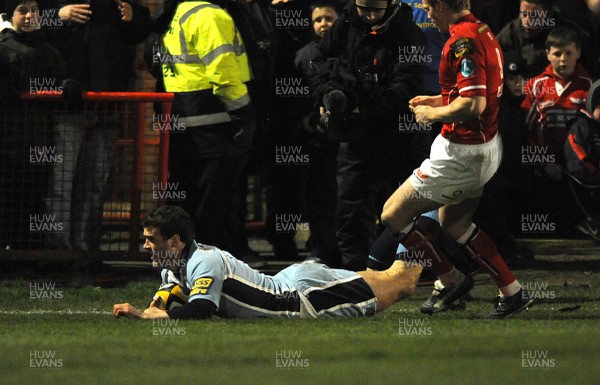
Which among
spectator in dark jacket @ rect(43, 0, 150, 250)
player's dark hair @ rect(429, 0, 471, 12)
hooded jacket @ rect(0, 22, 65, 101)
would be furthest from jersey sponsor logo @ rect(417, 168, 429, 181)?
hooded jacket @ rect(0, 22, 65, 101)

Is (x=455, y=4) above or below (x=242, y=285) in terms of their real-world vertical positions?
above

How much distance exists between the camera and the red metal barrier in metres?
13.9

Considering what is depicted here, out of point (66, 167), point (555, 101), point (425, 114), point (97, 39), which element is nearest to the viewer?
point (425, 114)

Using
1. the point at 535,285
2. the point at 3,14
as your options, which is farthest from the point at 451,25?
the point at 3,14

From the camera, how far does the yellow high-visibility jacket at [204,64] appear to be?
44.4ft

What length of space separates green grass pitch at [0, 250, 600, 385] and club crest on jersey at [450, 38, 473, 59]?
1727mm

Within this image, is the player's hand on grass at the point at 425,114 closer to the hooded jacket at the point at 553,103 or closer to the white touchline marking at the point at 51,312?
the white touchline marking at the point at 51,312

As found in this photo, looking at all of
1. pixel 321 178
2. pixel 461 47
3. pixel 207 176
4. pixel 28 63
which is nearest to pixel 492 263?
pixel 461 47

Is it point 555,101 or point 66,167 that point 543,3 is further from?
point 66,167

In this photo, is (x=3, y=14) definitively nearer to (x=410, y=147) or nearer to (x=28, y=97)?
(x=28, y=97)

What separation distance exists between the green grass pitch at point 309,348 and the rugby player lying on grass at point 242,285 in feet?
0.43

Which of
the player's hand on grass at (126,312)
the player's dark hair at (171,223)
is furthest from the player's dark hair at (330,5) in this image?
the player's hand on grass at (126,312)

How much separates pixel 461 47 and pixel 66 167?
175 inches

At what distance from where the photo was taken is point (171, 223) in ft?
35.5
